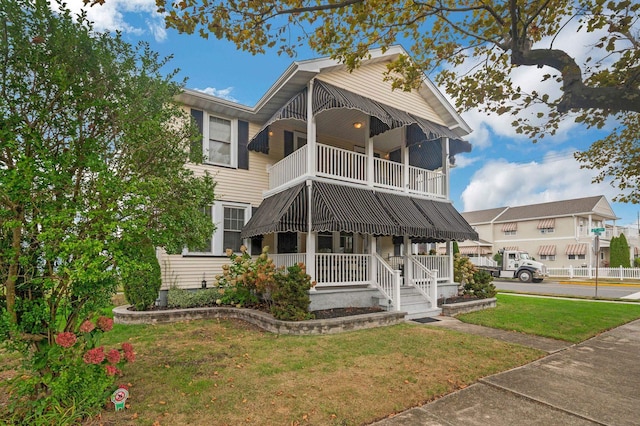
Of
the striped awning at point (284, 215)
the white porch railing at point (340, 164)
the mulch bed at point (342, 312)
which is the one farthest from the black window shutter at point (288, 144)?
the mulch bed at point (342, 312)

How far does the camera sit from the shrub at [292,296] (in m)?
8.00

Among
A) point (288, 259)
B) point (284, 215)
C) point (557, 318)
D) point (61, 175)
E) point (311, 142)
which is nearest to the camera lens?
point (61, 175)

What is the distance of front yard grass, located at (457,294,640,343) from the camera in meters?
8.23

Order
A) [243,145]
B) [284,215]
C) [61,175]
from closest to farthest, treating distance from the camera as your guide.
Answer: [61,175], [284,215], [243,145]

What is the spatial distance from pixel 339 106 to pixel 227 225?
5611 mm

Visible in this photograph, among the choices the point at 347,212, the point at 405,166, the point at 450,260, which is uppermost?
the point at 405,166

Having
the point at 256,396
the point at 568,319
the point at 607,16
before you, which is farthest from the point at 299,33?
the point at 568,319

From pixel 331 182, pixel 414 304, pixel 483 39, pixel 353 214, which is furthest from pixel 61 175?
pixel 414 304

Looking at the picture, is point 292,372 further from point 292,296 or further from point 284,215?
point 284,215

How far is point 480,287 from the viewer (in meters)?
12.3

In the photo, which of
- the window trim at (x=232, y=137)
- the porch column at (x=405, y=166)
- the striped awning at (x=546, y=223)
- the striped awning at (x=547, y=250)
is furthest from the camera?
the striped awning at (x=546, y=223)

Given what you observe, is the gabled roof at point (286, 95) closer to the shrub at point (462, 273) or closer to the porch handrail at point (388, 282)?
the porch handrail at point (388, 282)

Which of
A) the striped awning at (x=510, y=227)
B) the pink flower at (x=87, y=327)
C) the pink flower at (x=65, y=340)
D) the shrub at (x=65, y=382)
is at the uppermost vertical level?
the striped awning at (x=510, y=227)

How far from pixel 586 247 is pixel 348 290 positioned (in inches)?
1343
